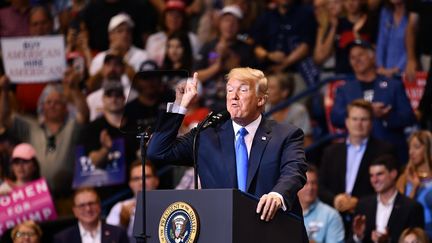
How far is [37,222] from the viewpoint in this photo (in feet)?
34.5

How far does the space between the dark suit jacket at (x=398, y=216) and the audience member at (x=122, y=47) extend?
3.92 m

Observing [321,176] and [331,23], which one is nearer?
[321,176]

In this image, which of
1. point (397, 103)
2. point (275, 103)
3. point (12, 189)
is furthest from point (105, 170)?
point (397, 103)

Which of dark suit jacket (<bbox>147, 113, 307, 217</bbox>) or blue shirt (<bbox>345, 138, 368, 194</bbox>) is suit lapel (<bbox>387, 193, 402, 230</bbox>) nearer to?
blue shirt (<bbox>345, 138, 368, 194</bbox>)

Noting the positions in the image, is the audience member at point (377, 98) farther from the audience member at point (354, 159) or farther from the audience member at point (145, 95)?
the audience member at point (145, 95)

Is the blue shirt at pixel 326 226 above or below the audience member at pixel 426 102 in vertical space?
below

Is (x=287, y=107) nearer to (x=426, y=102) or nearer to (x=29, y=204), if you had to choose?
(x=426, y=102)

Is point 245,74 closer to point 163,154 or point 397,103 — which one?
point 163,154

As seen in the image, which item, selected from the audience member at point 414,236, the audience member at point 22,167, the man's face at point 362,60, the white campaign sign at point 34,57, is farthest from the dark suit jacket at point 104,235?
the man's face at point 362,60

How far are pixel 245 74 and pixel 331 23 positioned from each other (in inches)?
260

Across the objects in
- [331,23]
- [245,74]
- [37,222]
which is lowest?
[37,222]

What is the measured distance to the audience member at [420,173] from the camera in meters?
10.2

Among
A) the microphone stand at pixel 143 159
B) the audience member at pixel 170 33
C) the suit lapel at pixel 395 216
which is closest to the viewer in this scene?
the microphone stand at pixel 143 159

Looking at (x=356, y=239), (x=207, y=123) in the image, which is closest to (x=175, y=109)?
(x=207, y=123)
